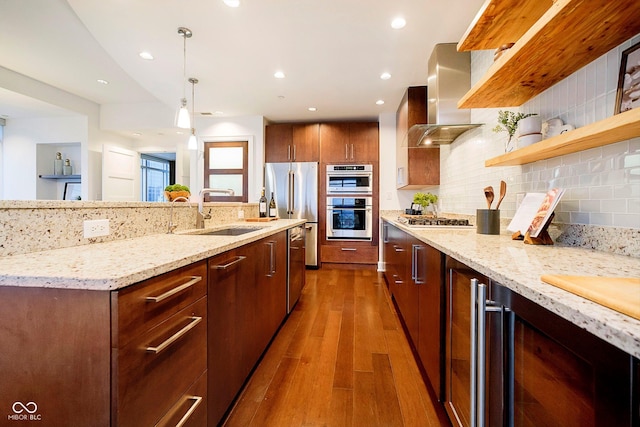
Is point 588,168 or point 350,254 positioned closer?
point 588,168

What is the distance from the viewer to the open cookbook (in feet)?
3.94

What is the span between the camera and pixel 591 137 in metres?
0.95

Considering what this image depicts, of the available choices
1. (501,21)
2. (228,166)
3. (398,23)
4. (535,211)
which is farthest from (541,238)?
(228,166)

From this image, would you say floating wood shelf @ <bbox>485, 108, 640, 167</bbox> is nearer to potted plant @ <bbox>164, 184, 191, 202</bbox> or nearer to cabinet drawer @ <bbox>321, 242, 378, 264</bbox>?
potted plant @ <bbox>164, 184, 191, 202</bbox>

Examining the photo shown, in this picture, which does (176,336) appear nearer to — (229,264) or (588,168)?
(229,264)

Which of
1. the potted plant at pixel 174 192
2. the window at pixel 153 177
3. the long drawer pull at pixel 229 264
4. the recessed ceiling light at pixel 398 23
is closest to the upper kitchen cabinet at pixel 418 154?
the recessed ceiling light at pixel 398 23

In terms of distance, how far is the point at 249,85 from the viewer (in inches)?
137

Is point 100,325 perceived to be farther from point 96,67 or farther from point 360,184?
point 96,67

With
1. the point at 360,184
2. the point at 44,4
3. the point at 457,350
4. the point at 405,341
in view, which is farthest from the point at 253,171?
the point at 457,350

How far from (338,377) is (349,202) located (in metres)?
3.07

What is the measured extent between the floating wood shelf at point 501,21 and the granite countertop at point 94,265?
173 centimetres

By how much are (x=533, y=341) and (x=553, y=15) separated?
105cm

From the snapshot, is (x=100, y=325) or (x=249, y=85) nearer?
(x=100, y=325)

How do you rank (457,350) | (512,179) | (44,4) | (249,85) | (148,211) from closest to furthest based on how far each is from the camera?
(457,350) < (148,211) < (512,179) < (44,4) < (249,85)
